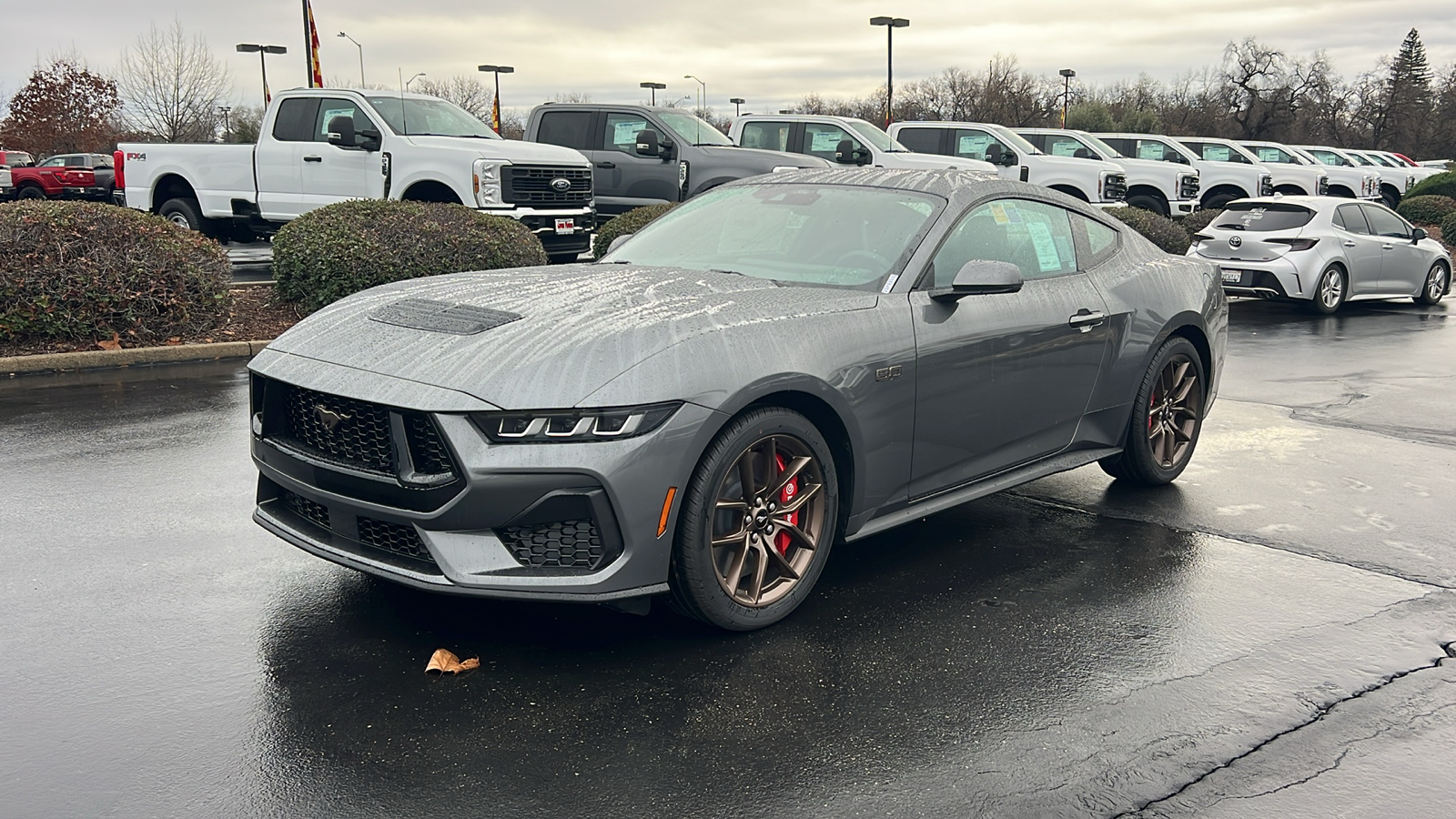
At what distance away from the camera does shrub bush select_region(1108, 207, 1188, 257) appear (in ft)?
58.7

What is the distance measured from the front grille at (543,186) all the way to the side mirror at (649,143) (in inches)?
82.6

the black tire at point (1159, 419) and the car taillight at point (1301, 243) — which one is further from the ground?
the car taillight at point (1301, 243)

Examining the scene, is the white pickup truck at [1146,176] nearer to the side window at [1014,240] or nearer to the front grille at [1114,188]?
the front grille at [1114,188]

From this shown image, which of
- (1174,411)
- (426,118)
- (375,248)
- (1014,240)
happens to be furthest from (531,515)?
(426,118)

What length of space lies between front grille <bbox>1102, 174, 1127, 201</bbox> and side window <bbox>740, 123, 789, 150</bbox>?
6182mm

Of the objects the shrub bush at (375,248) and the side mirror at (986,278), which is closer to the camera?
the side mirror at (986,278)

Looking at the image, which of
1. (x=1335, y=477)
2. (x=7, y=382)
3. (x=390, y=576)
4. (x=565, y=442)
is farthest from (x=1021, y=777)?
(x=7, y=382)

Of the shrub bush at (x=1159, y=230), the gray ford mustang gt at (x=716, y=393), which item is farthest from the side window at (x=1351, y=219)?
the gray ford mustang gt at (x=716, y=393)

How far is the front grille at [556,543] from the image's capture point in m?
3.64

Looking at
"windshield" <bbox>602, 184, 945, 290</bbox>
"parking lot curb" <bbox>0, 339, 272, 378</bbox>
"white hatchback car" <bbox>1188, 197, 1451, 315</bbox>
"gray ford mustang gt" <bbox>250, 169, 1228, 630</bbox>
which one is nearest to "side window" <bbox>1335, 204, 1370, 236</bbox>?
"white hatchback car" <bbox>1188, 197, 1451, 315</bbox>

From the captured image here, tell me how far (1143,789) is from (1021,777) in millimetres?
317

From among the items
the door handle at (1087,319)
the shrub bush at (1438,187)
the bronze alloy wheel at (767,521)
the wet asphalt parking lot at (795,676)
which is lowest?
the wet asphalt parking lot at (795,676)

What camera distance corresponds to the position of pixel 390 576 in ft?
12.2

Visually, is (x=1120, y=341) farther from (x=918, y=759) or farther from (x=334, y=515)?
(x=334, y=515)
